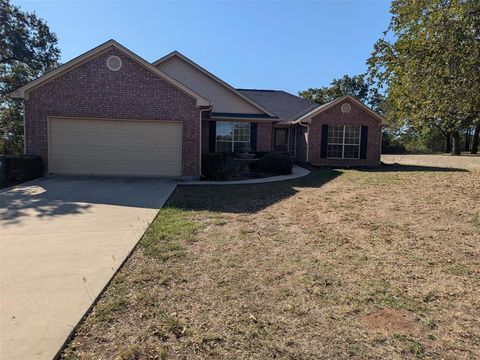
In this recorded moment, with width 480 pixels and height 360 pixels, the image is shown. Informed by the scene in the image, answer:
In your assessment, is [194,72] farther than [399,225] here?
Yes

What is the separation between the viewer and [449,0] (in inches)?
380

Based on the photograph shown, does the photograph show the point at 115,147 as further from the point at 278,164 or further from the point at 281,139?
the point at 281,139

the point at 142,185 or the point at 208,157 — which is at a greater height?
the point at 208,157

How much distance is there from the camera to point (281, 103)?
25.8 m

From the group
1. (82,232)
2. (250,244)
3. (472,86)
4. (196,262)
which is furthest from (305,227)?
(472,86)

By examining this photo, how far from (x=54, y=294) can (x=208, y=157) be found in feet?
35.8

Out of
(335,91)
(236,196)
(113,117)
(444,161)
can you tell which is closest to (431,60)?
(236,196)

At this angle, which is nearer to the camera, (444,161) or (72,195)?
(72,195)


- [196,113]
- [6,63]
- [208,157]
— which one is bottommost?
[208,157]

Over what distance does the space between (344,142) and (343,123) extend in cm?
112

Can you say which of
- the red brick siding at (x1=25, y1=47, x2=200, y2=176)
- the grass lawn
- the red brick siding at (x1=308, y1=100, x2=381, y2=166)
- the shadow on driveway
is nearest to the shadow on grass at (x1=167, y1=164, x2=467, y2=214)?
the shadow on driveway

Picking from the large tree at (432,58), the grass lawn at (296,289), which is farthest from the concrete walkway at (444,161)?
the grass lawn at (296,289)

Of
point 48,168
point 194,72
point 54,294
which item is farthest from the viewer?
point 194,72

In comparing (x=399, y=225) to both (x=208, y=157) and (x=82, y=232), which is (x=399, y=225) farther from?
(x=208, y=157)
